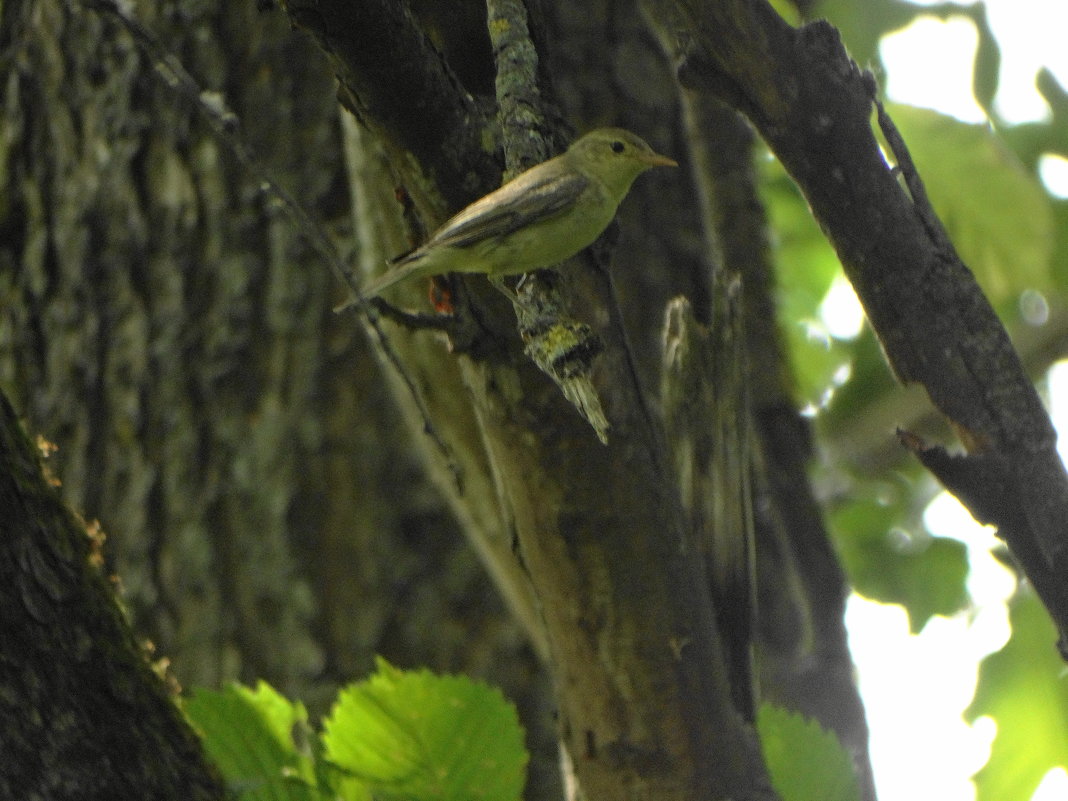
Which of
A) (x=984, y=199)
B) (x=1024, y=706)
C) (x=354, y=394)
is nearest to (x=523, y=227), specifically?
(x=354, y=394)

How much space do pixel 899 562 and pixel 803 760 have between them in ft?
8.96

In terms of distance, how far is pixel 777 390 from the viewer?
3.69 meters

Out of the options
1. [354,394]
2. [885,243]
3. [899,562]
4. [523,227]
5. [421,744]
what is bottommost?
[421,744]

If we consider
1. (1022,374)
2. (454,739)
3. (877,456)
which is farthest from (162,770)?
(877,456)

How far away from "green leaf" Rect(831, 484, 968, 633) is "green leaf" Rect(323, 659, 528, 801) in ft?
Result: 8.73

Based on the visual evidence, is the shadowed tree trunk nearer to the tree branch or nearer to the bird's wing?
the bird's wing

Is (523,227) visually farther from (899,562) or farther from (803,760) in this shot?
(899,562)

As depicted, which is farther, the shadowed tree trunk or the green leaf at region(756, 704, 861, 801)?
the shadowed tree trunk

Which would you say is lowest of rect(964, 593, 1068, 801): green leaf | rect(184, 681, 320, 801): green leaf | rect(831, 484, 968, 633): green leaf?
rect(964, 593, 1068, 801): green leaf

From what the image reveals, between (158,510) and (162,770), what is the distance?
6.60 feet

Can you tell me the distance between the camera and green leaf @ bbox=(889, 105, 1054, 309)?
143 inches

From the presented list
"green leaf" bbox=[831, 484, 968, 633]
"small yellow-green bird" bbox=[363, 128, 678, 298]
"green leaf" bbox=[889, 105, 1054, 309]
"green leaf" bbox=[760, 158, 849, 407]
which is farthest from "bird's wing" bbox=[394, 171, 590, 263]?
"green leaf" bbox=[760, 158, 849, 407]

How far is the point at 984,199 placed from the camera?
3.77 metres

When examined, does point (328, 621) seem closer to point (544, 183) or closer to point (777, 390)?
point (777, 390)
